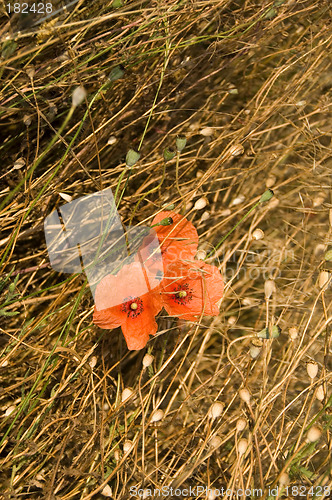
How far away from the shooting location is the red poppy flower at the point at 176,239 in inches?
33.8

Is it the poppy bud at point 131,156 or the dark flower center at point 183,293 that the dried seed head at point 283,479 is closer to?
the dark flower center at point 183,293

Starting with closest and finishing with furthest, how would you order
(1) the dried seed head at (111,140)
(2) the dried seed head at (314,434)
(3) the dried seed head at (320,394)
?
(2) the dried seed head at (314,434) < (3) the dried seed head at (320,394) < (1) the dried seed head at (111,140)

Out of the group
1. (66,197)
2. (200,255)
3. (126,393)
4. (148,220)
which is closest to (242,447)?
(126,393)

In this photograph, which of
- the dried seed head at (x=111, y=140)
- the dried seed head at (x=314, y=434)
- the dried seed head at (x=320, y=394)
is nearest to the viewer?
the dried seed head at (x=314, y=434)

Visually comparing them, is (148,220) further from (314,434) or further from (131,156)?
(314,434)

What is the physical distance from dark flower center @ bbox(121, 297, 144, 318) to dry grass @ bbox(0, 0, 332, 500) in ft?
0.21

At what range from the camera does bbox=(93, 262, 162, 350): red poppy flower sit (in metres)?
0.80

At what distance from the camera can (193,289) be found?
866 millimetres

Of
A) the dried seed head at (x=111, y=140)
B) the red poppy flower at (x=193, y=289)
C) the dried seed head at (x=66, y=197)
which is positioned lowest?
the red poppy flower at (x=193, y=289)

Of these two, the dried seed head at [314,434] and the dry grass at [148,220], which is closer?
the dried seed head at [314,434]

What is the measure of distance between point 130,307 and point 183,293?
0.33ft

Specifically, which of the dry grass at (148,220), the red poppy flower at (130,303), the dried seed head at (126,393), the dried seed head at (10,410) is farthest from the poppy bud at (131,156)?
the dried seed head at (10,410)

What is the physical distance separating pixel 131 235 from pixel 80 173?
186 millimetres

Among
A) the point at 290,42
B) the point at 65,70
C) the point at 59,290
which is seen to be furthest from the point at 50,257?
the point at 290,42
